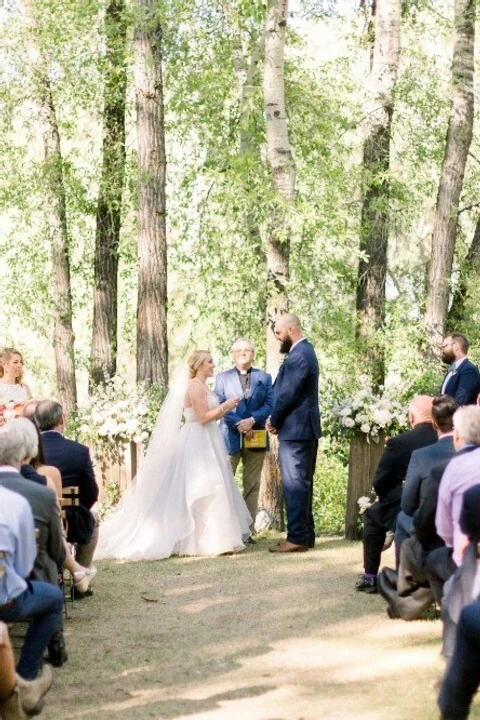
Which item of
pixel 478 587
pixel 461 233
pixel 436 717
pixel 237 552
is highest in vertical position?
pixel 461 233

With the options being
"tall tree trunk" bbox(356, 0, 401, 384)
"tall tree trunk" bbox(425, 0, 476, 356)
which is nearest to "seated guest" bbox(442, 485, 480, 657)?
"tall tree trunk" bbox(356, 0, 401, 384)

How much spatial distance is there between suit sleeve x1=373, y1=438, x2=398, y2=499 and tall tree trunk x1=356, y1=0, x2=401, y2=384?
5.97 meters

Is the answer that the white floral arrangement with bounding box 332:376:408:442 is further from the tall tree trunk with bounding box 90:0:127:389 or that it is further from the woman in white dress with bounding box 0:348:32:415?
the tall tree trunk with bounding box 90:0:127:389

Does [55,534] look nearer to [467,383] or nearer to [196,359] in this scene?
[196,359]

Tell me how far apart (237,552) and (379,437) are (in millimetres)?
1695

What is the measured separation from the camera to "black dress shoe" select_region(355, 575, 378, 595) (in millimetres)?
9680

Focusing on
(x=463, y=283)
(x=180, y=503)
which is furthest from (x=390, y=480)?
(x=463, y=283)

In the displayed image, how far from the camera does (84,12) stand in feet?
56.3

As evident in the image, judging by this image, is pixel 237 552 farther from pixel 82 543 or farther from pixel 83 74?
pixel 83 74

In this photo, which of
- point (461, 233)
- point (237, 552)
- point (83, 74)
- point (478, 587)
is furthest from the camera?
point (461, 233)

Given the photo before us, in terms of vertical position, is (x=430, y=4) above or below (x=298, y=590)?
above

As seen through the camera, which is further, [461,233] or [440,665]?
[461,233]

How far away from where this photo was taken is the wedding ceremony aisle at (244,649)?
6.46 m

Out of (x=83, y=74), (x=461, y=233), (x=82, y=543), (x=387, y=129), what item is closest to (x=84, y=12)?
(x=83, y=74)
